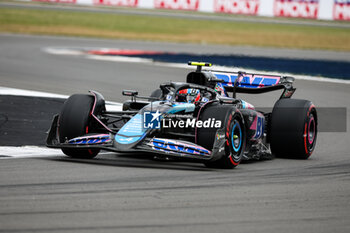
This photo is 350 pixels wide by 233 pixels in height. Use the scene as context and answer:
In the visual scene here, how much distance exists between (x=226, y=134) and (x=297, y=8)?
33125mm

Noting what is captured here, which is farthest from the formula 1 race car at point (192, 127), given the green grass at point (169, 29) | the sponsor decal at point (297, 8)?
the sponsor decal at point (297, 8)

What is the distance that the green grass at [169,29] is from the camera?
3544 centimetres

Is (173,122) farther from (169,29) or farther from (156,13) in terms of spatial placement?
(156,13)

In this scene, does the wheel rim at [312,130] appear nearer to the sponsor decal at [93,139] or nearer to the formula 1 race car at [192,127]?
the formula 1 race car at [192,127]

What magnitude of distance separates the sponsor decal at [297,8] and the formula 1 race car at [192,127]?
30591 mm

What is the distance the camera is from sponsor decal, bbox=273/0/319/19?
40.5 meters

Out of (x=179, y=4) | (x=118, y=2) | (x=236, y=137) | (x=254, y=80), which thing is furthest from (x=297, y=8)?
(x=236, y=137)

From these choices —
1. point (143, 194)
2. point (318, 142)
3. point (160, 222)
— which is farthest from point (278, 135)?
point (160, 222)

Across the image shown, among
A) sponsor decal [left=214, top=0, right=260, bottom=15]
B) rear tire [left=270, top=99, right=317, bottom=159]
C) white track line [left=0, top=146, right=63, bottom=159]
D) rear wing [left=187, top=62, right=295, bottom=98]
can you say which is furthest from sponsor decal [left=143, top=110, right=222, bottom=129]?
sponsor decal [left=214, top=0, right=260, bottom=15]

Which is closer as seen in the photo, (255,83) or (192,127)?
(192,127)

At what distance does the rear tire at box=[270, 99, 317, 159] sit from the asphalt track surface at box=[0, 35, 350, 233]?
17 cm

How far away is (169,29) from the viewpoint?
3947cm

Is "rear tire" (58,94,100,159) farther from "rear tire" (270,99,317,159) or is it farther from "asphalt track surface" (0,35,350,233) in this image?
"rear tire" (270,99,317,159)

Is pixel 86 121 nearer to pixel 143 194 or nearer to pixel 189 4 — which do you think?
pixel 143 194
